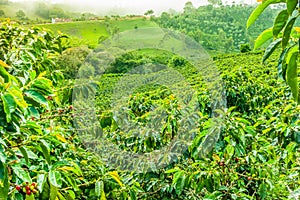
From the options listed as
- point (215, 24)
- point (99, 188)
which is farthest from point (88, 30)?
point (99, 188)

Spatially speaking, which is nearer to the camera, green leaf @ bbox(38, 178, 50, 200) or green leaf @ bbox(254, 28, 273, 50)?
green leaf @ bbox(254, 28, 273, 50)

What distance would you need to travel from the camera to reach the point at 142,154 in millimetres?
2400

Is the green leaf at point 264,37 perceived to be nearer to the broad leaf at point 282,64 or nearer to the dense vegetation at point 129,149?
the broad leaf at point 282,64

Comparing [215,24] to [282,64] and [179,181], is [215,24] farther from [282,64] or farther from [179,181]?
[282,64]

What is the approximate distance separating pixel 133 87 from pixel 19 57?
5.64 meters

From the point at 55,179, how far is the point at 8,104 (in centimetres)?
45

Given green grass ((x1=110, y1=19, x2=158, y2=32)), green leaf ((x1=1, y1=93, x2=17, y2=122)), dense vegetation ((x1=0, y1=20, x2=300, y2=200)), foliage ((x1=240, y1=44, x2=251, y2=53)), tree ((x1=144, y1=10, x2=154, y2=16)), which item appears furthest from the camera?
foliage ((x1=240, y1=44, x2=251, y2=53))

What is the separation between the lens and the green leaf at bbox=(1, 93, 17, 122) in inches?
31.3

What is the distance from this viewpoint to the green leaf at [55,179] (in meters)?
1.17

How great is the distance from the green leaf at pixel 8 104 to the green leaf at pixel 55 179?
43 cm

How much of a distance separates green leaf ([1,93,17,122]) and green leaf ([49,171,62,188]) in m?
0.43

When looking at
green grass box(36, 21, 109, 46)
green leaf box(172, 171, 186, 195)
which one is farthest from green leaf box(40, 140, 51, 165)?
green grass box(36, 21, 109, 46)

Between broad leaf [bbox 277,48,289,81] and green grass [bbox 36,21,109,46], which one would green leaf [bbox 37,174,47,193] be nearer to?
broad leaf [bbox 277,48,289,81]

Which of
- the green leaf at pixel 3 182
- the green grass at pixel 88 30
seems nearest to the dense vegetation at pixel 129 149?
the green leaf at pixel 3 182
